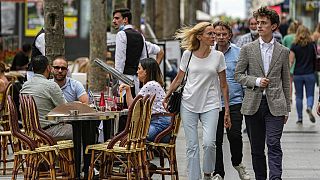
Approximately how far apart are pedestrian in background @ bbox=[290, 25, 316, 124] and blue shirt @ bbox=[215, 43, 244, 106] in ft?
22.8

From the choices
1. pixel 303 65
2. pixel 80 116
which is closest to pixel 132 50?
pixel 80 116

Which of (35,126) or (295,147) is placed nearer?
(35,126)

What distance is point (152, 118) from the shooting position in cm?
1087

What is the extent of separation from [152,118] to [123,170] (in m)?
0.71

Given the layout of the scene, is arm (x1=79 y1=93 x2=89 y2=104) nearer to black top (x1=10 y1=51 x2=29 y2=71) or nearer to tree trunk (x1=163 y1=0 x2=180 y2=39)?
black top (x1=10 y1=51 x2=29 y2=71)

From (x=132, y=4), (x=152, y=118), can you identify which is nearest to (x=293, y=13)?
(x=132, y=4)

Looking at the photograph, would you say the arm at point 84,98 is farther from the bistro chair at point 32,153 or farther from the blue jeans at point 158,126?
the bistro chair at point 32,153

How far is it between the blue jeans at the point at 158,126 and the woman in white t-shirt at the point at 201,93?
0.69m

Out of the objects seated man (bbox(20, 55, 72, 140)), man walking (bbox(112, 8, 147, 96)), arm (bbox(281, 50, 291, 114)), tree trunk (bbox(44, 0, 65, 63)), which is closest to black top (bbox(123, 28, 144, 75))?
man walking (bbox(112, 8, 147, 96))

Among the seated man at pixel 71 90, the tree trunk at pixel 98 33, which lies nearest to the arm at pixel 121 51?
the seated man at pixel 71 90

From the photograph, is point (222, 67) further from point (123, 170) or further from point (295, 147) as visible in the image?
point (295, 147)

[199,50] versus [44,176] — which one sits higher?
[199,50]

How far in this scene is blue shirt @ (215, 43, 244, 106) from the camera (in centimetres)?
1084

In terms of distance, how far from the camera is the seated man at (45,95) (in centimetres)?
1030
